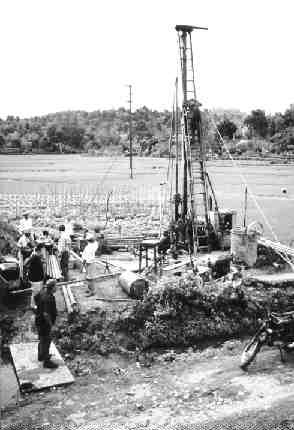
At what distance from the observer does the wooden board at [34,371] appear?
26.4 feet

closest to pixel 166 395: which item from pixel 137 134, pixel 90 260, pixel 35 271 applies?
pixel 35 271

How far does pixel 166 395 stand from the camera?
8.10 m

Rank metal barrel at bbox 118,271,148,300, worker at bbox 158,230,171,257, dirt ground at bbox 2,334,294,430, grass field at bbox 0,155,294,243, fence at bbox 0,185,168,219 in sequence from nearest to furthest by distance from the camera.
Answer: dirt ground at bbox 2,334,294,430 → metal barrel at bbox 118,271,148,300 → worker at bbox 158,230,171,257 → fence at bbox 0,185,168,219 → grass field at bbox 0,155,294,243

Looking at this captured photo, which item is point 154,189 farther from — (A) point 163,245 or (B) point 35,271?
(B) point 35,271

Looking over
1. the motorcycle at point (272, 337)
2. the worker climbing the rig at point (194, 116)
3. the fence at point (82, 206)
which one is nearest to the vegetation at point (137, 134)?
the fence at point (82, 206)

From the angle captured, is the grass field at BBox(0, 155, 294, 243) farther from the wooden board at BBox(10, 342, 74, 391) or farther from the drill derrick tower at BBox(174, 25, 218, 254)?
the wooden board at BBox(10, 342, 74, 391)

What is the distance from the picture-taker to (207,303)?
11188 millimetres

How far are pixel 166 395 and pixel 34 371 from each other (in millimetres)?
2465

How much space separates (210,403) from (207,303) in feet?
11.7

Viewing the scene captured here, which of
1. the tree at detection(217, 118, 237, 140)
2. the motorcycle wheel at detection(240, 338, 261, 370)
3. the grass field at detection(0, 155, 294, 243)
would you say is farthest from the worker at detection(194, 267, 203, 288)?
the tree at detection(217, 118, 237, 140)

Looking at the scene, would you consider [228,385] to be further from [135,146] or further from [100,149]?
[100,149]

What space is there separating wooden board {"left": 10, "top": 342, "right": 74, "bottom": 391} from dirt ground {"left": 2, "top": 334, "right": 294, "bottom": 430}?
17 centimetres

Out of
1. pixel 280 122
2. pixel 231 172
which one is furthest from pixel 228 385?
pixel 280 122

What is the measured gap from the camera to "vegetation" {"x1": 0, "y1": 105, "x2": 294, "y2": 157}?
87375 millimetres
